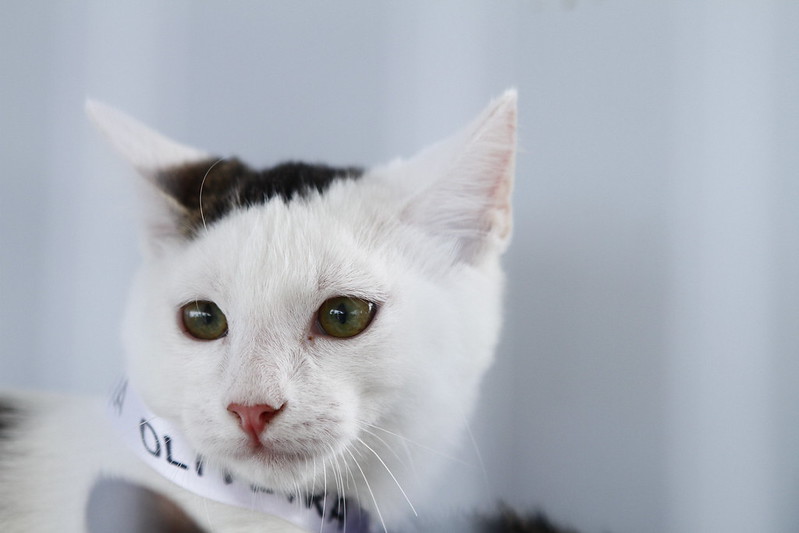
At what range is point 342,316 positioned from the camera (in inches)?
26.2

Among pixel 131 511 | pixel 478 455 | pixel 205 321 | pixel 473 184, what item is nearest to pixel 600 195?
pixel 473 184

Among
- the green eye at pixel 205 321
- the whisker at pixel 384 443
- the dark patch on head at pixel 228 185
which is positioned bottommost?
the whisker at pixel 384 443

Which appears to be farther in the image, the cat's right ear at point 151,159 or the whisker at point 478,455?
the whisker at point 478,455

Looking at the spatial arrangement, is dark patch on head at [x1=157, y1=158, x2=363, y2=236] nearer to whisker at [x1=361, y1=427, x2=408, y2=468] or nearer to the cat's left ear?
the cat's left ear

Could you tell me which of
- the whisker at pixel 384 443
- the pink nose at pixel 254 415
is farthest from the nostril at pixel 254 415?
the whisker at pixel 384 443

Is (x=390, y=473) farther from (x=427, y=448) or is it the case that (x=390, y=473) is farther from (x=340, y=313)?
(x=340, y=313)

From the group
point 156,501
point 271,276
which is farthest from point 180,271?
point 156,501

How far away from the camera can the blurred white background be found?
2.58 ft

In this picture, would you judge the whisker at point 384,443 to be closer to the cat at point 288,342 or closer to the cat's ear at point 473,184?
the cat at point 288,342

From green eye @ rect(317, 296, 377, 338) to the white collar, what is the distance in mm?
177

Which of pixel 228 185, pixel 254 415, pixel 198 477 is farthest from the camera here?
pixel 228 185

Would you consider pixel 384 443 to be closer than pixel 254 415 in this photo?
No

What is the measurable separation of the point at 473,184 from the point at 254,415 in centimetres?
34

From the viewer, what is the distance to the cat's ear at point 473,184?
2.26ft
